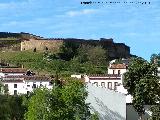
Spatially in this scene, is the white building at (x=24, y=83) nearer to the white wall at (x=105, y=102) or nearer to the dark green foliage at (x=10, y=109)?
the dark green foliage at (x=10, y=109)

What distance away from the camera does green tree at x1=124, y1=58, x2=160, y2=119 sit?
5881cm

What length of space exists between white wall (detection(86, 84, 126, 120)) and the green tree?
1647 millimetres

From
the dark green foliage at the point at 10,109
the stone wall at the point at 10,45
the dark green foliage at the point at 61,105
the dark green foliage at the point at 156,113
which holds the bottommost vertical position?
the dark green foliage at the point at 10,109

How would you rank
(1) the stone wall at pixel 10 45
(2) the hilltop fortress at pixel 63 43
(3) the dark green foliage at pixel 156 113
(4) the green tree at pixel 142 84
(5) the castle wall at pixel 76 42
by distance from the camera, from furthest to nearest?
(1) the stone wall at pixel 10 45 → (2) the hilltop fortress at pixel 63 43 → (5) the castle wall at pixel 76 42 → (4) the green tree at pixel 142 84 → (3) the dark green foliage at pixel 156 113

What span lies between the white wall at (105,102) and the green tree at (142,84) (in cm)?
165

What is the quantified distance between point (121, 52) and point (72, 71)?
44220 millimetres

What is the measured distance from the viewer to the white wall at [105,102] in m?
58.3

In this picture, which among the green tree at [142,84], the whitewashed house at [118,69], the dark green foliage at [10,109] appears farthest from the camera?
the whitewashed house at [118,69]

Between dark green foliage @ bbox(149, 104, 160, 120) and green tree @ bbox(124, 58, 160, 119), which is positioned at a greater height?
green tree @ bbox(124, 58, 160, 119)

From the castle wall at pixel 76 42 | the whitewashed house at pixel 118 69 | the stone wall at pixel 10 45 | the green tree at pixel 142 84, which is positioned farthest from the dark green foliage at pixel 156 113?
the stone wall at pixel 10 45

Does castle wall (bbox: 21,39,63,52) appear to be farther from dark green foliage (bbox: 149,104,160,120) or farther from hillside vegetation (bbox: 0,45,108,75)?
dark green foliage (bbox: 149,104,160,120)

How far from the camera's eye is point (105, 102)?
58.3 meters

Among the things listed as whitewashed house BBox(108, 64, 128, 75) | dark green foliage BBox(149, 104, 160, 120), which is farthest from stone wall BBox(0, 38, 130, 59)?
dark green foliage BBox(149, 104, 160, 120)

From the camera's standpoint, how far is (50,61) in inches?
5773
